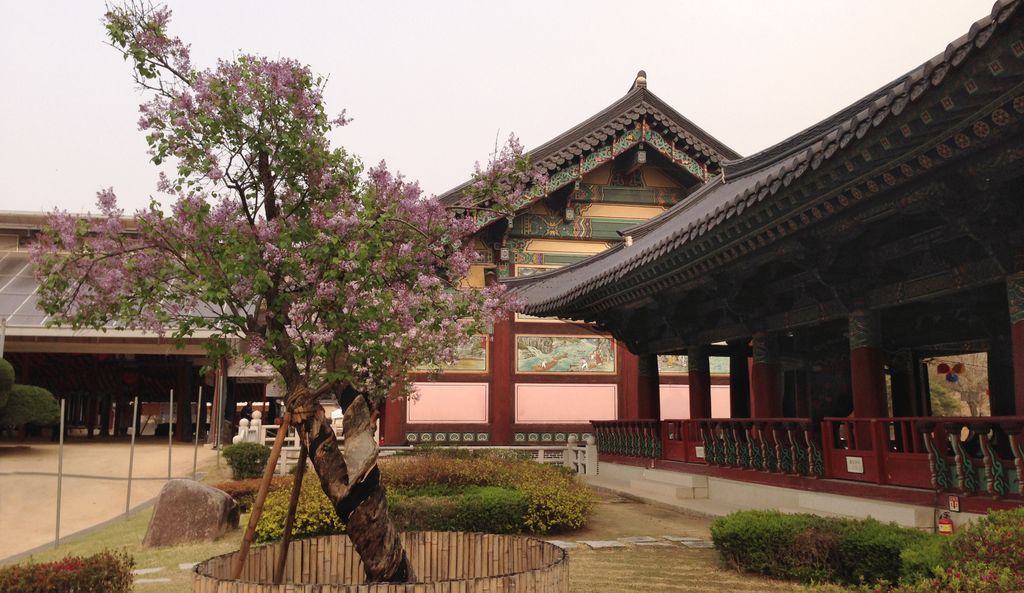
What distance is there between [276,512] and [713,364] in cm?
1434

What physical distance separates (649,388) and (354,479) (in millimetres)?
13393

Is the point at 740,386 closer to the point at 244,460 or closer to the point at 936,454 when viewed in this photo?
the point at 936,454

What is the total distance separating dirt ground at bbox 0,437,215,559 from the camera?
13.8 meters

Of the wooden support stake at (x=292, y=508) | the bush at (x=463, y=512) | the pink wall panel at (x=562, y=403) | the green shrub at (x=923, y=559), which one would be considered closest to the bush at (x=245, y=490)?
the bush at (x=463, y=512)

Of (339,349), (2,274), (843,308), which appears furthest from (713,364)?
(2,274)

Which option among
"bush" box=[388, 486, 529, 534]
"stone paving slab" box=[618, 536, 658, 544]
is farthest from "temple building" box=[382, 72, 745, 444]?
"stone paving slab" box=[618, 536, 658, 544]

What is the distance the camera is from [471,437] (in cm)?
2017

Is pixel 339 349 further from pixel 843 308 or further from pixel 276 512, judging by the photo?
pixel 843 308

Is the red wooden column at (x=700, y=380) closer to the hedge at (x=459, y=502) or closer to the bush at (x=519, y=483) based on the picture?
the bush at (x=519, y=483)

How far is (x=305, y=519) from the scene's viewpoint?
9.77 meters

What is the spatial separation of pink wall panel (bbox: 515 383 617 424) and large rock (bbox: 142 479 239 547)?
10183 millimetres

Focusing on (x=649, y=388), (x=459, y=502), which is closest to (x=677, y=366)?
(x=649, y=388)

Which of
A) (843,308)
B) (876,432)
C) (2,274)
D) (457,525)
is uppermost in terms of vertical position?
(2,274)

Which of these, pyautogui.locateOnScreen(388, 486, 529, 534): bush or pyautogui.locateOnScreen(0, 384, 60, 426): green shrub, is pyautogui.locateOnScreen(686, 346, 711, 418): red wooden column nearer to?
pyautogui.locateOnScreen(388, 486, 529, 534): bush
